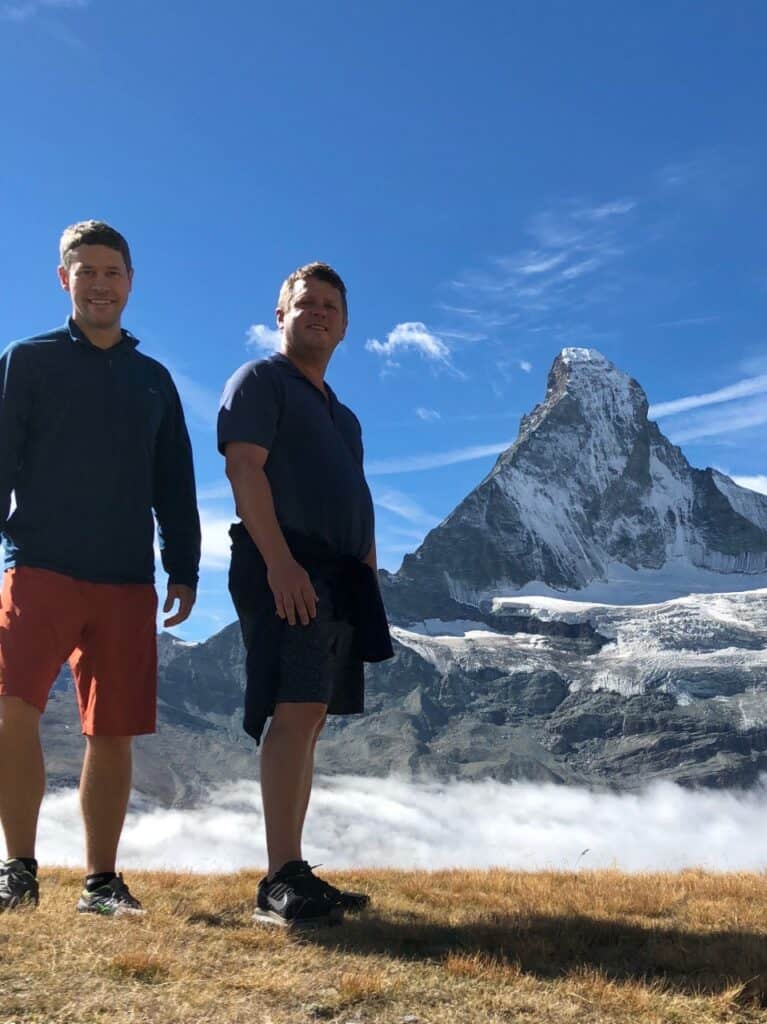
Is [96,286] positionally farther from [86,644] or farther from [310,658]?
[310,658]

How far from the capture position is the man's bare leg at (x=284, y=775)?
245 inches

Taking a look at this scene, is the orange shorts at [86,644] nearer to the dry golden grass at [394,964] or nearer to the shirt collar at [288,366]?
the dry golden grass at [394,964]

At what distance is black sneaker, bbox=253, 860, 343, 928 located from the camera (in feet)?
19.5

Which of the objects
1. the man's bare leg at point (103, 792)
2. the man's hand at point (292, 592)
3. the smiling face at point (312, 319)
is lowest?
the man's bare leg at point (103, 792)

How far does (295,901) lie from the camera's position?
596cm

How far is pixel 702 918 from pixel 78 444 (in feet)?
Result: 17.7

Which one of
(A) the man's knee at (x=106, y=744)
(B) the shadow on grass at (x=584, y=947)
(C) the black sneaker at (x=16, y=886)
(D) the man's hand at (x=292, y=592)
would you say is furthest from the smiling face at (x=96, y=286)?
(B) the shadow on grass at (x=584, y=947)

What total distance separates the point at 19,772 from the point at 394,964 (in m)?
2.73

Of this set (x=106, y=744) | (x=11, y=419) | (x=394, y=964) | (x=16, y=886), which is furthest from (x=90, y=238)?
(x=394, y=964)

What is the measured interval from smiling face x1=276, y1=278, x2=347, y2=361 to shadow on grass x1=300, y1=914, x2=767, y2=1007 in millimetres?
3872

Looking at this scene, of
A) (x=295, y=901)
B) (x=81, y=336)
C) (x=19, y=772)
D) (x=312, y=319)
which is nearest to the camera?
(x=295, y=901)

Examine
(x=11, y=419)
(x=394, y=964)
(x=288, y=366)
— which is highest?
(x=288, y=366)

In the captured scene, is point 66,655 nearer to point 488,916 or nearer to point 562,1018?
point 488,916

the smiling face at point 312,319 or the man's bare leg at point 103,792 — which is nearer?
the man's bare leg at point 103,792
